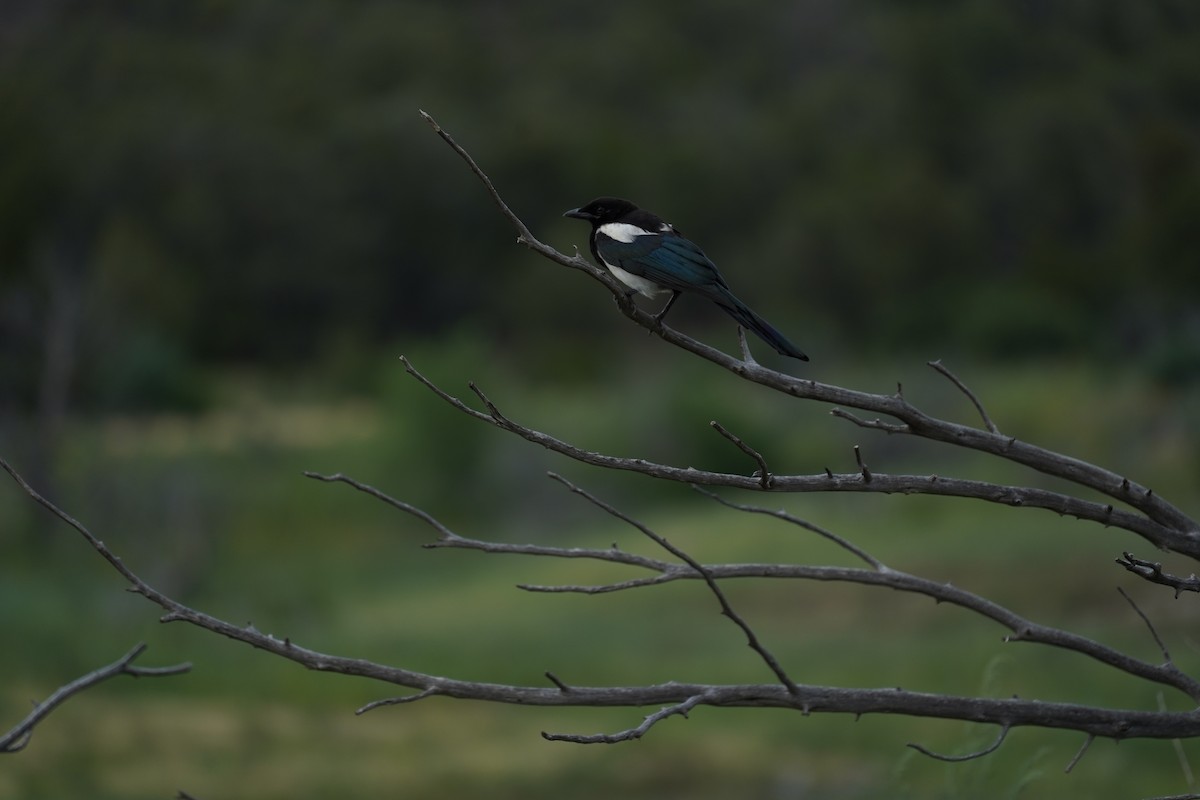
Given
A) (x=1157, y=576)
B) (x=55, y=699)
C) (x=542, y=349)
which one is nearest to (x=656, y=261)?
(x=1157, y=576)

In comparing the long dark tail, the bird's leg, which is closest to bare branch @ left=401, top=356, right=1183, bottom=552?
the long dark tail

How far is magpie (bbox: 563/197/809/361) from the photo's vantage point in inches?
160

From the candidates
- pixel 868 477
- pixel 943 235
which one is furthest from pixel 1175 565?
pixel 943 235

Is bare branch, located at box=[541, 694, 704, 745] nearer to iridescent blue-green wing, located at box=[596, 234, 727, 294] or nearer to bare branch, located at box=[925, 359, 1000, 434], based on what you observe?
bare branch, located at box=[925, 359, 1000, 434]

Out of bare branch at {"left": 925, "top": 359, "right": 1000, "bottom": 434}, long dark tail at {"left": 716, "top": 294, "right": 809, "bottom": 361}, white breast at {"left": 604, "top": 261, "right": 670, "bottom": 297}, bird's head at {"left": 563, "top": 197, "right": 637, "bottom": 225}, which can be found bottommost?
white breast at {"left": 604, "top": 261, "right": 670, "bottom": 297}

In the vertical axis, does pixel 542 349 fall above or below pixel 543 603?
below

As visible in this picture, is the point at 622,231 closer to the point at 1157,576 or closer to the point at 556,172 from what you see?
the point at 1157,576

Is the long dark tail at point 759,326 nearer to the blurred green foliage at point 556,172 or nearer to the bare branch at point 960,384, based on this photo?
the bare branch at point 960,384

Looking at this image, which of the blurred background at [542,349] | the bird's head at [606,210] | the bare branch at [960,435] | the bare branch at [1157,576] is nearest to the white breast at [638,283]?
the bird's head at [606,210]

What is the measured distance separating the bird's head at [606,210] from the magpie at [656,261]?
180mm

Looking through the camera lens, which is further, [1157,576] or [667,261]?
[667,261]

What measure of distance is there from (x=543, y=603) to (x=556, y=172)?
26650 mm

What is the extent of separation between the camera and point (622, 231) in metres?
4.37

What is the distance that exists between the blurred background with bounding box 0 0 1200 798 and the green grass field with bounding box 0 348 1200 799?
0.30 feet
